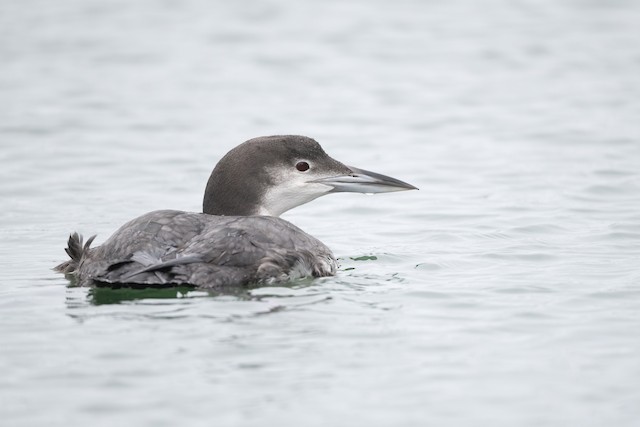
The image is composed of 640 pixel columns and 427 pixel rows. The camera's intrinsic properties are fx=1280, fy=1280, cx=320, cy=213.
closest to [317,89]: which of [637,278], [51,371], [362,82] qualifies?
[362,82]

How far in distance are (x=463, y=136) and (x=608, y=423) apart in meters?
7.95

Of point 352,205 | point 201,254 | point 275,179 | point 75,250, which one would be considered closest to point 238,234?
point 201,254

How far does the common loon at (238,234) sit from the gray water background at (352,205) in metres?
0.15

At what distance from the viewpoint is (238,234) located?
282 inches

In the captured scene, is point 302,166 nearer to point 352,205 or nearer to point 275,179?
point 275,179

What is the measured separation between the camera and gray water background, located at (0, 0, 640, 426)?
563cm

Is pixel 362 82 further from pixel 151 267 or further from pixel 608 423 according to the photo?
pixel 608 423

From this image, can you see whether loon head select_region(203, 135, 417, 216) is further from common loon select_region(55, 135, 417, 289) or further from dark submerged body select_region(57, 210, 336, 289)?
dark submerged body select_region(57, 210, 336, 289)

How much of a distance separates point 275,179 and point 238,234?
1.03 m

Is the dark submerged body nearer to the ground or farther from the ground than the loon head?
nearer to the ground

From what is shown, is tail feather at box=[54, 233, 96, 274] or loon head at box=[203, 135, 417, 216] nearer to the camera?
tail feather at box=[54, 233, 96, 274]

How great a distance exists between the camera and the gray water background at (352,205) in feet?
18.5

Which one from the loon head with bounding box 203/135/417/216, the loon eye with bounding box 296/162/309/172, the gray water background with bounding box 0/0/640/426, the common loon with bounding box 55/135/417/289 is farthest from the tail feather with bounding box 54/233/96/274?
the loon eye with bounding box 296/162/309/172

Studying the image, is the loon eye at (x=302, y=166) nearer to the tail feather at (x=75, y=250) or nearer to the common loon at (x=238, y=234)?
the common loon at (x=238, y=234)
